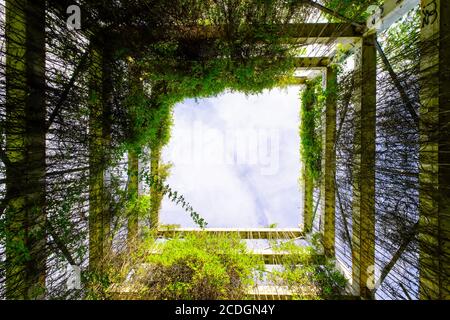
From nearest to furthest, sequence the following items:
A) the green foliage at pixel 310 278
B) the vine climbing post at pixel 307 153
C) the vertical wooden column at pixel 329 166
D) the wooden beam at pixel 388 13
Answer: the wooden beam at pixel 388 13, the green foliage at pixel 310 278, the vertical wooden column at pixel 329 166, the vine climbing post at pixel 307 153

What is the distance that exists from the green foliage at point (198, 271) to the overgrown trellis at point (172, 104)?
576mm

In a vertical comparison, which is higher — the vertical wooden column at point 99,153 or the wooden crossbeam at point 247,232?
the vertical wooden column at point 99,153

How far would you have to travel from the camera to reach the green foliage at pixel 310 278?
299 cm

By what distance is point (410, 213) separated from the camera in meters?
2.14

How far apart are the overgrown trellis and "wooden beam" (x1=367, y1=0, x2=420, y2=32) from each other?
0.42 ft

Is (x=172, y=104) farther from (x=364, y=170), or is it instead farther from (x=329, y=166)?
(x=364, y=170)

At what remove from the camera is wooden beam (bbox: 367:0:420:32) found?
2.22 metres

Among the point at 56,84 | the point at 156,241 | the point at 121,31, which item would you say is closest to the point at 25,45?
the point at 56,84

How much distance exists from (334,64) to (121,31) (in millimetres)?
3316

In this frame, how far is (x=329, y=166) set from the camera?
144 inches

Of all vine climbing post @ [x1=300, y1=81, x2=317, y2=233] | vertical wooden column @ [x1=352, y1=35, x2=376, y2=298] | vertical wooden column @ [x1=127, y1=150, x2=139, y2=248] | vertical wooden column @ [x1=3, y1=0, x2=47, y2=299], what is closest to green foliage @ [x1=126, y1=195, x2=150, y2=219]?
vertical wooden column @ [x1=127, y1=150, x2=139, y2=248]

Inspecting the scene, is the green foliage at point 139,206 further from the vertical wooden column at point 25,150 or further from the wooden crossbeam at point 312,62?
the wooden crossbeam at point 312,62

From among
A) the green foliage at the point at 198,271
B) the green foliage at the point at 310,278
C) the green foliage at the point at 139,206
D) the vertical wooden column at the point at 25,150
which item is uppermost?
the vertical wooden column at the point at 25,150

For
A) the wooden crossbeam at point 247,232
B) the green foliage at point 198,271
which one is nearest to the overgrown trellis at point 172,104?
the green foliage at point 198,271
